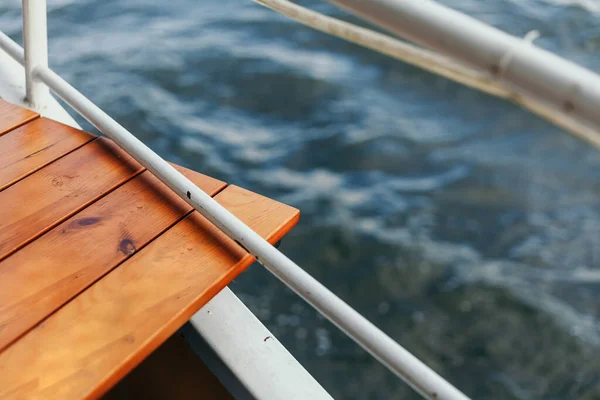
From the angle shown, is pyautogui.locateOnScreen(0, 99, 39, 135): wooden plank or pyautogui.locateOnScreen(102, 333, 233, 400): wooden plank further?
pyautogui.locateOnScreen(0, 99, 39, 135): wooden plank

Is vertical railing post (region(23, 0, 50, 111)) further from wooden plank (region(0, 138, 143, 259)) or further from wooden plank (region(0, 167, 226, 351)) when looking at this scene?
wooden plank (region(0, 167, 226, 351))

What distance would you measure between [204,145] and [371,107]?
830 mm

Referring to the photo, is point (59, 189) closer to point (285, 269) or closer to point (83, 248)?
point (83, 248)

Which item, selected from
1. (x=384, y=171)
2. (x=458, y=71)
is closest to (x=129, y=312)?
(x=458, y=71)

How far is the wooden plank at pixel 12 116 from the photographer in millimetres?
1339

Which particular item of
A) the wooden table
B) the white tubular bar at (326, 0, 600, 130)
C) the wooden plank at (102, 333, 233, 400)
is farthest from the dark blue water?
the white tubular bar at (326, 0, 600, 130)

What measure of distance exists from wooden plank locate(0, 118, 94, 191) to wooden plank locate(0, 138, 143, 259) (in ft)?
0.07

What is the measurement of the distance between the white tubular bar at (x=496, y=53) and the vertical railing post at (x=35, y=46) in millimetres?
1043

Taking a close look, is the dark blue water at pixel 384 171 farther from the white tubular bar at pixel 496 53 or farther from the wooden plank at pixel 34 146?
the white tubular bar at pixel 496 53

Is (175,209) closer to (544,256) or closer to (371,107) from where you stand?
(544,256)

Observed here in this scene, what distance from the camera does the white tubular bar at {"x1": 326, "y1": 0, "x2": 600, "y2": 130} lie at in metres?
0.41

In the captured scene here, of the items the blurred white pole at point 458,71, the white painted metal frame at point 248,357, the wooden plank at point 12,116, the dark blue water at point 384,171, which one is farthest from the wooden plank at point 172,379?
the dark blue water at point 384,171

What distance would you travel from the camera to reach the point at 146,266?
1033mm

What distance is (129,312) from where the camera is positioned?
3.13 feet
